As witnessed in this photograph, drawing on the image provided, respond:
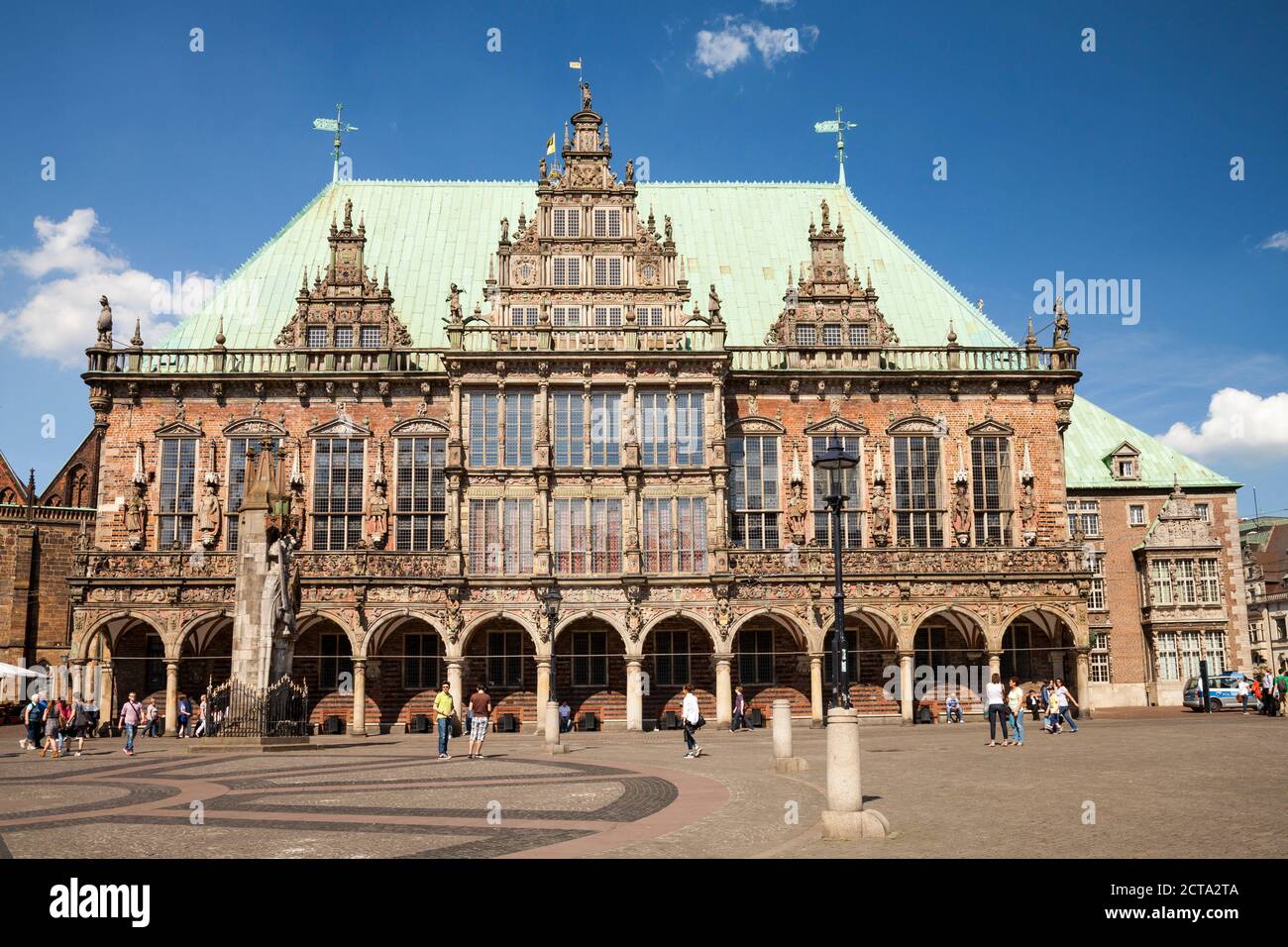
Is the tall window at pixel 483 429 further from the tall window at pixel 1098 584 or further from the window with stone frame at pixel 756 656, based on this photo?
the tall window at pixel 1098 584

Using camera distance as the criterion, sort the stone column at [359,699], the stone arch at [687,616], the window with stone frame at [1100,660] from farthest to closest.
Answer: the window with stone frame at [1100,660] → the stone arch at [687,616] → the stone column at [359,699]

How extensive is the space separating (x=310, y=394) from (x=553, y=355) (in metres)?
10.0

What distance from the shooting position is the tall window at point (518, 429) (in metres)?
42.7

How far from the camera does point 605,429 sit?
43.0 m

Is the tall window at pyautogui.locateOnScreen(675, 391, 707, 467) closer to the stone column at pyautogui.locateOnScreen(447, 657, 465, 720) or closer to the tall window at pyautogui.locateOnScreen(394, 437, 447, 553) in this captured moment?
the tall window at pyautogui.locateOnScreen(394, 437, 447, 553)

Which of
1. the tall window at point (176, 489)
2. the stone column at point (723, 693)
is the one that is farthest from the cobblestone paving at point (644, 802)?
the tall window at point (176, 489)

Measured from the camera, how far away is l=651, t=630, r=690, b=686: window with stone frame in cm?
4356

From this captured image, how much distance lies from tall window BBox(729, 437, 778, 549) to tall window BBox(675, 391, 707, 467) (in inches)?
76.0

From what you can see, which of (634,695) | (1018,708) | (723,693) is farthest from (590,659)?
(1018,708)

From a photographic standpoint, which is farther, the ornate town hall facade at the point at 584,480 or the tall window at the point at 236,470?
the tall window at the point at 236,470

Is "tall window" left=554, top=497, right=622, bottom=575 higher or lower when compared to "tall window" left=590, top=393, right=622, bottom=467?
lower

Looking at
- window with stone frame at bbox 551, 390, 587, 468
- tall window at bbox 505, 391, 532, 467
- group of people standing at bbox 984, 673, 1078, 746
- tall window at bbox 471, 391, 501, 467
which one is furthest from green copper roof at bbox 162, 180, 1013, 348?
group of people standing at bbox 984, 673, 1078, 746

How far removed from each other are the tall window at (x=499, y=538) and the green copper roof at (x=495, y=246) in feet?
29.0

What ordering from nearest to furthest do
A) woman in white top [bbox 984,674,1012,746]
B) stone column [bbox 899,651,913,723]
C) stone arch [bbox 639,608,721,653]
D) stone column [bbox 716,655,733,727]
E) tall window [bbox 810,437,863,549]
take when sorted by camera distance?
woman in white top [bbox 984,674,1012,746] → stone column [bbox 716,655,733,727] → stone arch [bbox 639,608,721,653] → stone column [bbox 899,651,913,723] → tall window [bbox 810,437,863,549]
